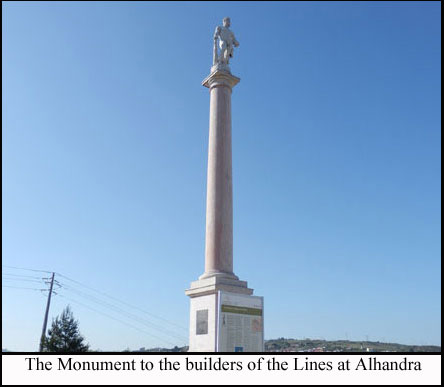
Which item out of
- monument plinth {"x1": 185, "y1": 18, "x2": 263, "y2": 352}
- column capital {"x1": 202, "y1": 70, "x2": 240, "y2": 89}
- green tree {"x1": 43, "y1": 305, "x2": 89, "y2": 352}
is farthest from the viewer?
green tree {"x1": 43, "y1": 305, "x2": 89, "y2": 352}

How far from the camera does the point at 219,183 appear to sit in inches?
791

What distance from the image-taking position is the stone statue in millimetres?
22891

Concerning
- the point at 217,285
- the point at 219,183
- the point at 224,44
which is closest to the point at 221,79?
the point at 224,44

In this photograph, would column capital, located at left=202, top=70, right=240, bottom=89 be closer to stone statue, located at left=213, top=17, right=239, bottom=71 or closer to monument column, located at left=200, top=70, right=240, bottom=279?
monument column, located at left=200, top=70, right=240, bottom=279

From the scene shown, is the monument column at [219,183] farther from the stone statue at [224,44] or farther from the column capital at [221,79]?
the stone statue at [224,44]

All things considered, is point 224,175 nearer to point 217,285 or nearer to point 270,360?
point 217,285

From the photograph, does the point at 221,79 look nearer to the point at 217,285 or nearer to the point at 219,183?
the point at 219,183

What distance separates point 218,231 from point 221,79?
7.50 metres

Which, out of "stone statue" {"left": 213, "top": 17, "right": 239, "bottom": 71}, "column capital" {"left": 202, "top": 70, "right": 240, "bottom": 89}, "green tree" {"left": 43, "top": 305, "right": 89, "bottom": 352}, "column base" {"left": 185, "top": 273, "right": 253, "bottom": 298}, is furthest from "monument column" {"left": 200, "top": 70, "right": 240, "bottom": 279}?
"green tree" {"left": 43, "top": 305, "right": 89, "bottom": 352}

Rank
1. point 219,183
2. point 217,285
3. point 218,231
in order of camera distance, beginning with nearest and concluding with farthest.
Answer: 1. point 217,285
2. point 218,231
3. point 219,183

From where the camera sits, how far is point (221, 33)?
23594 millimetres

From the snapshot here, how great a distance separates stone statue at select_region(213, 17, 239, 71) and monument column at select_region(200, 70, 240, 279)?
1.17 metres

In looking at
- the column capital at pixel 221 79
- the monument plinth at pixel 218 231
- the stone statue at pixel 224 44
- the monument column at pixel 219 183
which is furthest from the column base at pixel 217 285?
the stone statue at pixel 224 44

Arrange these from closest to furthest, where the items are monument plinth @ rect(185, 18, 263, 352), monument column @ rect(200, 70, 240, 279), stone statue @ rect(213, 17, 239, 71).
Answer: monument plinth @ rect(185, 18, 263, 352), monument column @ rect(200, 70, 240, 279), stone statue @ rect(213, 17, 239, 71)
